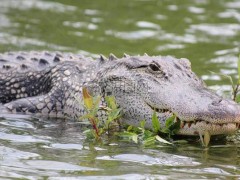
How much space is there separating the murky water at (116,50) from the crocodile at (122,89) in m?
0.28

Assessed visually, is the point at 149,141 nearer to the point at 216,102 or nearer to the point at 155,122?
the point at 155,122

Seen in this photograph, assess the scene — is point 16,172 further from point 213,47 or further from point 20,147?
point 213,47

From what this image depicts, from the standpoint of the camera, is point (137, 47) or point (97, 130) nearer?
point (97, 130)

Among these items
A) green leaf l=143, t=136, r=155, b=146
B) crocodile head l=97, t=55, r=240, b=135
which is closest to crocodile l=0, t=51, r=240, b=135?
crocodile head l=97, t=55, r=240, b=135

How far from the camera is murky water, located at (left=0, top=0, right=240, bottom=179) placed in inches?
194

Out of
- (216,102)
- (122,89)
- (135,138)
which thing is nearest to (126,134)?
(135,138)

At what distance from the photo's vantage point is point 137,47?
431 inches

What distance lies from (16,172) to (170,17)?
8.62 m

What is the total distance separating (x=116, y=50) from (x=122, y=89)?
14.0ft

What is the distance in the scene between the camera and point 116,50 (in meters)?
10.7

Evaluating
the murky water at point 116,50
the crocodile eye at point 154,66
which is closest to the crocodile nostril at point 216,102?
the murky water at point 116,50

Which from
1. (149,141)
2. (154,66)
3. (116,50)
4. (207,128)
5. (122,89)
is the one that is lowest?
(149,141)

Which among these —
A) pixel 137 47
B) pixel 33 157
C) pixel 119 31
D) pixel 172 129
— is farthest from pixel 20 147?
pixel 119 31

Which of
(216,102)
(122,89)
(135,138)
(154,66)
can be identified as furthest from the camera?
(122,89)
